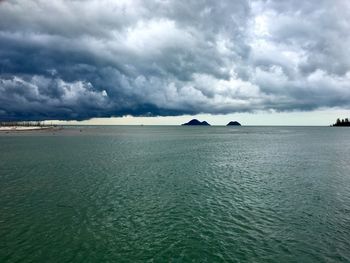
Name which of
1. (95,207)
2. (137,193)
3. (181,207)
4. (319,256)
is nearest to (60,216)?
(95,207)

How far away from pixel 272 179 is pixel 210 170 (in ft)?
47.0

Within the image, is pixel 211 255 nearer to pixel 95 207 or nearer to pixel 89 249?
pixel 89 249

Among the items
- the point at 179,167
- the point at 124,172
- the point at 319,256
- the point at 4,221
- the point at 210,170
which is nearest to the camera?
the point at 319,256

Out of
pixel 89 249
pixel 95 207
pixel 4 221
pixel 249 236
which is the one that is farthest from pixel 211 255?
pixel 4 221

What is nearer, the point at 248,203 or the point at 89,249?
the point at 89,249

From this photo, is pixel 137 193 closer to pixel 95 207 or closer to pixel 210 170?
pixel 95 207

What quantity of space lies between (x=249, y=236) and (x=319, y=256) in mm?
5723

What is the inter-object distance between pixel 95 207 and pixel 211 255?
664 inches

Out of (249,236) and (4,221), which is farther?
(4,221)

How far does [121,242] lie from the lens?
72.1ft

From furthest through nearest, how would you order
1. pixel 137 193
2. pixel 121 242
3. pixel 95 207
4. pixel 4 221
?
pixel 137 193 → pixel 95 207 → pixel 4 221 → pixel 121 242

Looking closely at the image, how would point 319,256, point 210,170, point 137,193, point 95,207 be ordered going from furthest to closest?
1. point 210,170
2. point 137,193
3. point 95,207
4. point 319,256

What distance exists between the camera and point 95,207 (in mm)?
31016

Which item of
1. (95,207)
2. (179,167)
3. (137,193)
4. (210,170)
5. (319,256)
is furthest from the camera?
(179,167)
